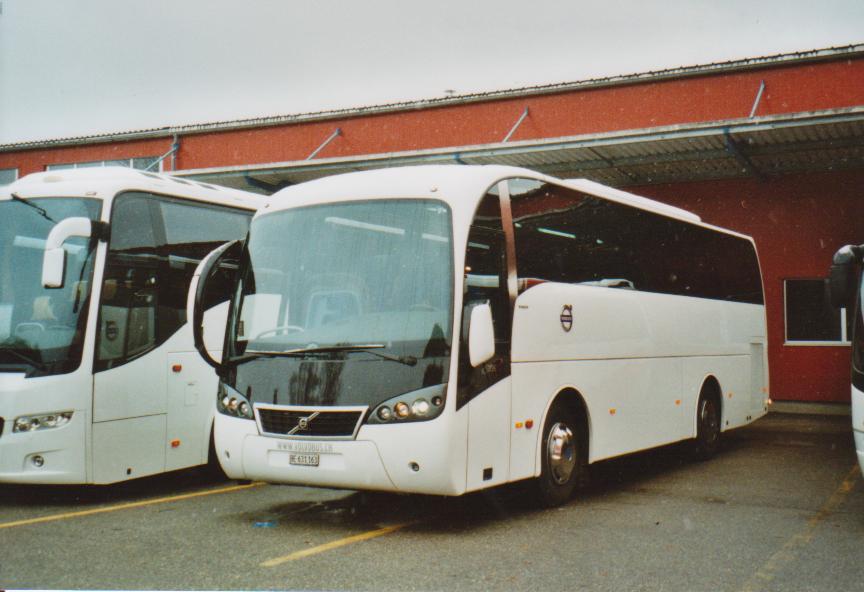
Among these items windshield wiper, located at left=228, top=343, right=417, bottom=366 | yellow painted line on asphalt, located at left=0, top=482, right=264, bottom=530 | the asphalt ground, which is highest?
windshield wiper, located at left=228, top=343, right=417, bottom=366

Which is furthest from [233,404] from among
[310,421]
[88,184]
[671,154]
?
[671,154]

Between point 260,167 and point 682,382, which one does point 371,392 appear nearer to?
point 682,382

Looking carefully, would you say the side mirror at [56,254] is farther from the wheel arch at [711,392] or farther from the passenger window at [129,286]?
the wheel arch at [711,392]

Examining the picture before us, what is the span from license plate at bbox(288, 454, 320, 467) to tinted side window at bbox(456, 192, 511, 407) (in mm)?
1232

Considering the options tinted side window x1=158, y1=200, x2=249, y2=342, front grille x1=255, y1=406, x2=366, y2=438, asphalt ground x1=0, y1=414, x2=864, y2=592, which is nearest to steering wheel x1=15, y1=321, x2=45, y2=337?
tinted side window x1=158, y1=200, x2=249, y2=342

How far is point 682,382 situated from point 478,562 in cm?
592

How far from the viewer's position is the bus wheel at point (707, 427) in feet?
39.9

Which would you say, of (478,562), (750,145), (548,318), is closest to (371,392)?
(478,562)

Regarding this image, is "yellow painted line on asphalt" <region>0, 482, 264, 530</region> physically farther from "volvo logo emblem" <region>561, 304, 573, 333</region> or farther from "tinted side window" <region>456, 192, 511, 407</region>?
"volvo logo emblem" <region>561, 304, 573, 333</region>

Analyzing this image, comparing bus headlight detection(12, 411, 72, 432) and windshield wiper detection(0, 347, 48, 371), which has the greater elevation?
windshield wiper detection(0, 347, 48, 371)

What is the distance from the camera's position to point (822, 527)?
7621 millimetres

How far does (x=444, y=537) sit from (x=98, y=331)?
3.80 meters

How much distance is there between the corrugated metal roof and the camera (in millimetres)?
19422

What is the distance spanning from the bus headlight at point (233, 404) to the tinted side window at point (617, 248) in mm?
2514
